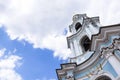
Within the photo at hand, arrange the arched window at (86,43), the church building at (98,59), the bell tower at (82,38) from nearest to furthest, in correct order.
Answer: the church building at (98,59) → the bell tower at (82,38) → the arched window at (86,43)

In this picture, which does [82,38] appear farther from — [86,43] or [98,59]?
[98,59]

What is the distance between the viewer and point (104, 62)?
20234 mm

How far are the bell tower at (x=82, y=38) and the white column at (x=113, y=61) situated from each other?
433cm

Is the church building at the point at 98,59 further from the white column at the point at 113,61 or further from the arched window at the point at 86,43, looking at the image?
the arched window at the point at 86,43

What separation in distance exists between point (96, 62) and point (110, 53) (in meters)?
2.07

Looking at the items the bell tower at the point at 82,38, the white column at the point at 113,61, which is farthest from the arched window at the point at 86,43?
the white column at the point at 113,61

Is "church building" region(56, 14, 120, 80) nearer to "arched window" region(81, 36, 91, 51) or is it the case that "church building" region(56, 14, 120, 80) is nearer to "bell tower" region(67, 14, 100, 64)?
"bell tower" region(67, 14, 100, 64)

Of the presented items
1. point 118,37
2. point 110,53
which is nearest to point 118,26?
point 118,37

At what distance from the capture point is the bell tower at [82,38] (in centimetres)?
2420

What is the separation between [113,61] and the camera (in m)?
18.9

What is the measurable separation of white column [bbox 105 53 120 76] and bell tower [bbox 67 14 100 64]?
433 centimetres

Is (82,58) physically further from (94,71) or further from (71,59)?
(94,71)

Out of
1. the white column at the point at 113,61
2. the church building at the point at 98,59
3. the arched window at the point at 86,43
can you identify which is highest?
the arched window at the point at 86,43

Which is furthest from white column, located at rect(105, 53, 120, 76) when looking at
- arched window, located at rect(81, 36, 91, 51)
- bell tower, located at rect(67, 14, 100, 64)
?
arched window, located at rect(81, 36, 91, 51)
